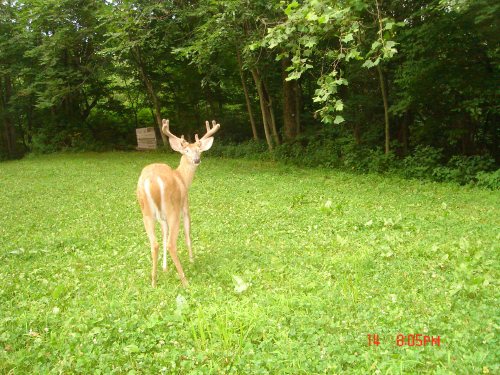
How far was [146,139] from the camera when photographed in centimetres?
2711

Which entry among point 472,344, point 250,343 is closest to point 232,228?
point 250,343

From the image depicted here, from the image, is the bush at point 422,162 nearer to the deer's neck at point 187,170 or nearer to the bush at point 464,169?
the bush at point 464,169

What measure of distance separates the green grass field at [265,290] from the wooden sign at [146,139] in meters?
17.2

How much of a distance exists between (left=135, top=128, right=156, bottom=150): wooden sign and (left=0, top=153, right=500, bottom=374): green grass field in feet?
56.3

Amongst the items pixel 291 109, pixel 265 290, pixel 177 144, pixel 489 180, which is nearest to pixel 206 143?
pixel 177 144

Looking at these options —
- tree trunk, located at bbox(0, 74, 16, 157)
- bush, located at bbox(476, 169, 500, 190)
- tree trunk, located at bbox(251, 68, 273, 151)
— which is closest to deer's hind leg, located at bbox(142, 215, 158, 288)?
bush, located at bbox(476, 169, 500, 190)

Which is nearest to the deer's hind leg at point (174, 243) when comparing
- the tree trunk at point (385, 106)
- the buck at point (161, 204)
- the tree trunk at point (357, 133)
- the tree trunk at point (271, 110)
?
the buck at point (161, 204)

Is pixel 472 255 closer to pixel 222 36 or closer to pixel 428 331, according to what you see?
pixel 428 331

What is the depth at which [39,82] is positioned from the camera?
24719 mm

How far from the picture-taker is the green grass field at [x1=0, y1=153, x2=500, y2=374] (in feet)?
12.2

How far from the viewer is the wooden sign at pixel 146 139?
2670 centimetres

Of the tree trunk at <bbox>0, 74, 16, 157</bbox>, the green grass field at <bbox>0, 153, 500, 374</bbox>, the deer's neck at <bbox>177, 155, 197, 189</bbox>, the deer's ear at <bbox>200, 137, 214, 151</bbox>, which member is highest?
the tree trunk at <bbox>0, 74, 16, 157</bbox>

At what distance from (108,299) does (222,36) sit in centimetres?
1205

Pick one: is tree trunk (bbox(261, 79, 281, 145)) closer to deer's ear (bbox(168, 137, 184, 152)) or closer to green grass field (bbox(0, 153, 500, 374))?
green grass field (bbox(0, 153, 500, 374))
